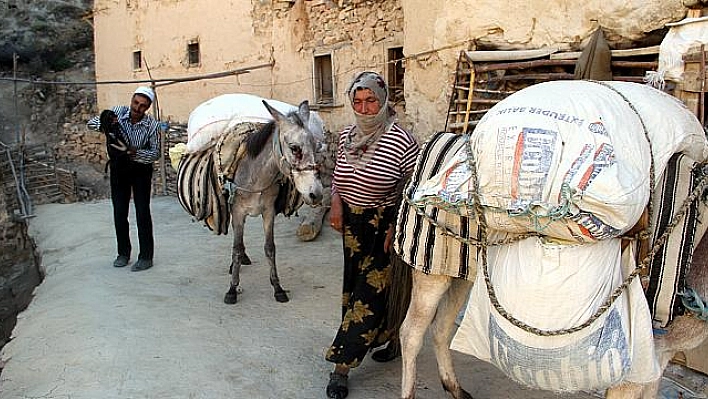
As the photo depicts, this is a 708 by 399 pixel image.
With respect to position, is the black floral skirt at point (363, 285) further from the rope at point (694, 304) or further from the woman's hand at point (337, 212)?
the rope at point (694, 304)

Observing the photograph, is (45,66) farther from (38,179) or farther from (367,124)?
(367,124)

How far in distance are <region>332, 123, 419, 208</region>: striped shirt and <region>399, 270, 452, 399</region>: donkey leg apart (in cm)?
44

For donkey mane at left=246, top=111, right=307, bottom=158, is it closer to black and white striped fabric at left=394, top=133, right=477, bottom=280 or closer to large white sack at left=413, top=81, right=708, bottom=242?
black and white striped fabric at left=394, top=133, right=477, bottom=280

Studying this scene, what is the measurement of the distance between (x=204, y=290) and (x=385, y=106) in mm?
2997

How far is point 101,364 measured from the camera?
3.64m

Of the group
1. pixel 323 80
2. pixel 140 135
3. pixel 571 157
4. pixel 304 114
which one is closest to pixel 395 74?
pixel 323 80

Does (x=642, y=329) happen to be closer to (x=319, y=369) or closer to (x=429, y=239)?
(x=429, y=239)

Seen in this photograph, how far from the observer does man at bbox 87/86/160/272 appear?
5355 mm

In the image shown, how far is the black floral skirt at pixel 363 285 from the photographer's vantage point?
10.2ft

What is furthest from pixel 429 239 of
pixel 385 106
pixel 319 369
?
pixel 319 369

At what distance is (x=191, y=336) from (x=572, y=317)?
2.93m

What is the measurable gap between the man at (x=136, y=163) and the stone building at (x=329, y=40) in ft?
7.96

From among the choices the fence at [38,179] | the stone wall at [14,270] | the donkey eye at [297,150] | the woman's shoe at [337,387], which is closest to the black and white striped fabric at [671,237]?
the woman's shoe at [337,387]

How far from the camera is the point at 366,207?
304 centimetres
